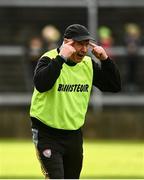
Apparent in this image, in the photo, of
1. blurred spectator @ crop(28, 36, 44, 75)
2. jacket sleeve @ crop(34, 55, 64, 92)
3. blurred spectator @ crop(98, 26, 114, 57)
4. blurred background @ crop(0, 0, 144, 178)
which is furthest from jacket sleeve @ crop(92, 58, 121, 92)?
blurred spectator @ crop(98, 26, 114, 57)

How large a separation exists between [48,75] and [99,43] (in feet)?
43.2

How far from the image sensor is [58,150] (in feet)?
26.6

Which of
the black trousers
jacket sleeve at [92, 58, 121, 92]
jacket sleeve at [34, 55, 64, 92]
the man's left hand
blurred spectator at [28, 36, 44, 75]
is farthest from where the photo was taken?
blurred spectator at [28, 36, 44, 75]

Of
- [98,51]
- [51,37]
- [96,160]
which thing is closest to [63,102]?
[98,51]

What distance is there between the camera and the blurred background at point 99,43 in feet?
68.4

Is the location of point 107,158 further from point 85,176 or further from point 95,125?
point 95,125

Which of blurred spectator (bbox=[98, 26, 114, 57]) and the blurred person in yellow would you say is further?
blurred spectator (bbox=[98, 26, 114, 57])

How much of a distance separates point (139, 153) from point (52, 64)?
939cm

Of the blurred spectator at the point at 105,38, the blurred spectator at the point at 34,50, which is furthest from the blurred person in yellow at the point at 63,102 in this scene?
the blurred spectator at the point at 105,38

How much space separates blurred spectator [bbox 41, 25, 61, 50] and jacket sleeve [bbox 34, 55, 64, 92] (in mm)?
12859

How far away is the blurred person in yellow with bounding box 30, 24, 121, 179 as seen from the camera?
8.00 meters

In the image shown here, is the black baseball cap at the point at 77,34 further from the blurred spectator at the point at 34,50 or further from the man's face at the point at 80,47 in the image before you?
the blurred spectator at the point at 34,50

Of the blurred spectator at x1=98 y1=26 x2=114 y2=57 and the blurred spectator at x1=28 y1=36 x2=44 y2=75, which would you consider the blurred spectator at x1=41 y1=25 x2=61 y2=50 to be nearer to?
the blurred spectator at x1=28 y1=36 x2=44 y2=75

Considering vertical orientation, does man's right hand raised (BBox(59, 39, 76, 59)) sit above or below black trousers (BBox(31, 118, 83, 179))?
above
